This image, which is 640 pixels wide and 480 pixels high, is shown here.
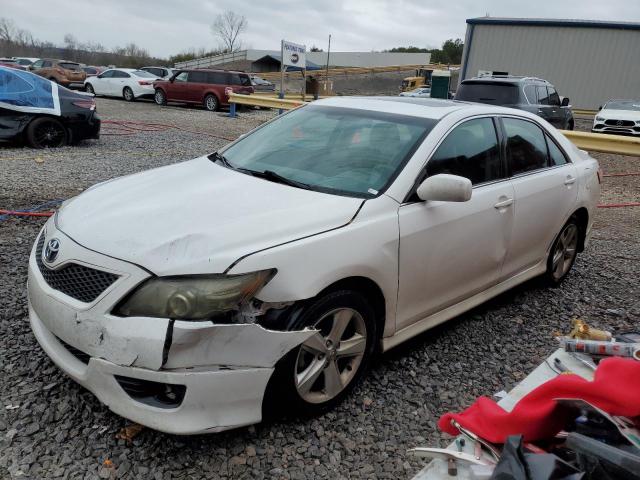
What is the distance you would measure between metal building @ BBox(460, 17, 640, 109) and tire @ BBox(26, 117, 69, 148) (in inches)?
969

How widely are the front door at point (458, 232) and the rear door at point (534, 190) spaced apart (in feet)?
0.52

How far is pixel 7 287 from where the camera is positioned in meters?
3.90

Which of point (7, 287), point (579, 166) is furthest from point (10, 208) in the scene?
point (579, 166)

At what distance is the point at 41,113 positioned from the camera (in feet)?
32.1

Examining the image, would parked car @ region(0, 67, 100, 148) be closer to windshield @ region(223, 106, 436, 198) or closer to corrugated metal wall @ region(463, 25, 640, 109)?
windshield @ region(223, 106, 436, 198)

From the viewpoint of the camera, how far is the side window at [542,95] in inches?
494

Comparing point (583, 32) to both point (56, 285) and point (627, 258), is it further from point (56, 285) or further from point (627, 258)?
point (56, 285)

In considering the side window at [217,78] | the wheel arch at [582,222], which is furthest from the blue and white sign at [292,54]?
the wheel arch at [582,222]

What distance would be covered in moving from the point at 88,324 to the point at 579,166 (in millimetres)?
4069

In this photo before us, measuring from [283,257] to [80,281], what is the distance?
91cm

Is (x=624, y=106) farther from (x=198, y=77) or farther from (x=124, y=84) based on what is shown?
(x=124, y=84)

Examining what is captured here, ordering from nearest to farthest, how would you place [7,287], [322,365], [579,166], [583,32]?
1. [322,365]
2. [7,287]
3. [579,166]
4. [583,32]

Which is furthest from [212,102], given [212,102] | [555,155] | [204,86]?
[555,155]

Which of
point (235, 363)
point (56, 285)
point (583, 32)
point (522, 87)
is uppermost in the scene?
point (583, 32)
